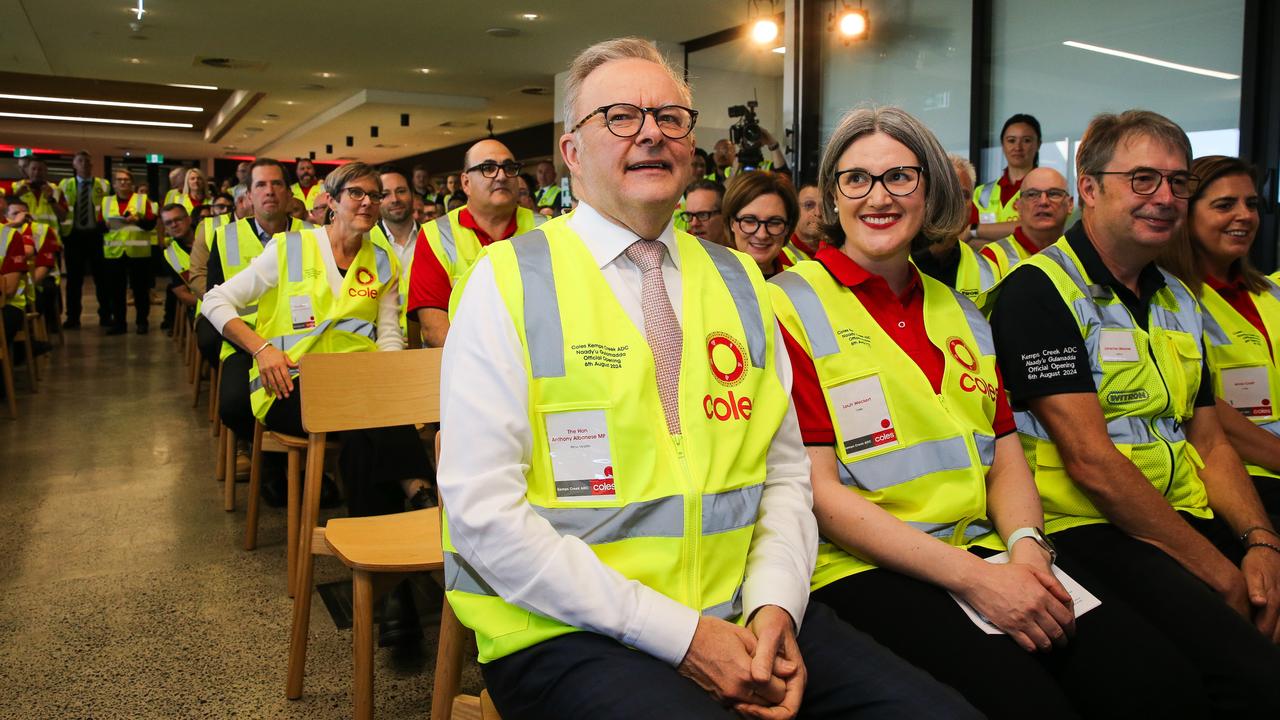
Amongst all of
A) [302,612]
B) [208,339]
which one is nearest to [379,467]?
[302,612]

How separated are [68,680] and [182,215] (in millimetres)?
6395

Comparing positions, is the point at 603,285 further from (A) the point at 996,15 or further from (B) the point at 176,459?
(A) the point at 996,15

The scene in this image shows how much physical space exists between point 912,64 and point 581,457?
6.79 metres

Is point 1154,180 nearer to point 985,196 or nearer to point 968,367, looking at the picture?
point 968,367

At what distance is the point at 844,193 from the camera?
1.72m

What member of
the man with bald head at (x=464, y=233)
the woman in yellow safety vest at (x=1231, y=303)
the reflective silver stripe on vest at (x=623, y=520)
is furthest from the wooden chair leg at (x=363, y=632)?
the woman in yellow safety vest at (x=1231, y=303)

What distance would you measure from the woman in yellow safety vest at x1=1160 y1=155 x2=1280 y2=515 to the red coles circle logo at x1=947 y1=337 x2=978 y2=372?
1.01 m

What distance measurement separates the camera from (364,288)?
134 inches

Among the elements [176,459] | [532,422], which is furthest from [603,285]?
[176,459]

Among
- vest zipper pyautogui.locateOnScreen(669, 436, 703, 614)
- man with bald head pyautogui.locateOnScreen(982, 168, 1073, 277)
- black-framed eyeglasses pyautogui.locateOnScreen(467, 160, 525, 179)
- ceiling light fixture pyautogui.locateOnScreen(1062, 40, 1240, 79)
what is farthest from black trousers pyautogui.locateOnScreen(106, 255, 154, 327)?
vest zipper pyautogui.locateOnScreen(669, 436, 703, 614)

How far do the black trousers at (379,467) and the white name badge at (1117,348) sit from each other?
6.22ft

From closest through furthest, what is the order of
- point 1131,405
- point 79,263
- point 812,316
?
point 812,316 → point 1131,405 → point 79,263

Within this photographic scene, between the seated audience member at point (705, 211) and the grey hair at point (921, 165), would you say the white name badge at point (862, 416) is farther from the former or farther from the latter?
the seated audience member at point (705, 211)

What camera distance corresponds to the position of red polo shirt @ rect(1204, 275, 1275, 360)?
2531 mm
